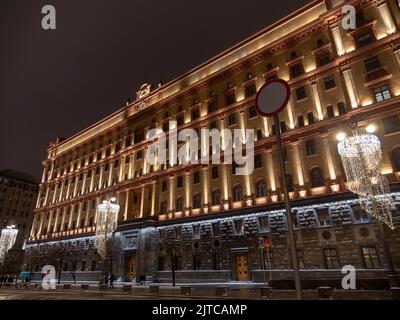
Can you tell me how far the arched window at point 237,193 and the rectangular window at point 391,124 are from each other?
1456cm

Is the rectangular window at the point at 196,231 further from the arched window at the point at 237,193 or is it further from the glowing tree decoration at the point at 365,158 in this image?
the glowing tree decoration at the point at 365,158

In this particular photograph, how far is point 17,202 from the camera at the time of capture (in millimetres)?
82500

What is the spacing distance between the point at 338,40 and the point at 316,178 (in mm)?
14520

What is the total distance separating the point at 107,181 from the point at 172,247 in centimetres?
2178

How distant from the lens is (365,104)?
2422 cm

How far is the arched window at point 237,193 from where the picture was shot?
→ 3000 centimetres

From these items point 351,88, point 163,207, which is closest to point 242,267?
point 163,207

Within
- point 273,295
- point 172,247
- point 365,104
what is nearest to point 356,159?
point 365,104

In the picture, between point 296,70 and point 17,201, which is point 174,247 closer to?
point 296,70

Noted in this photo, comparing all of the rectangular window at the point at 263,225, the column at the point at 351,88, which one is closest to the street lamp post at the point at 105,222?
the rectangular window at the point at 263,225

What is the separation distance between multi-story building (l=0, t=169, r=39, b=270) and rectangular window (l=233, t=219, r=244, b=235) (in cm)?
7163

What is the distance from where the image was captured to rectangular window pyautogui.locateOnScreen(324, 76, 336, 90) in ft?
89.3

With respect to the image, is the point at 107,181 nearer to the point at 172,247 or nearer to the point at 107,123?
the point at 107,123
